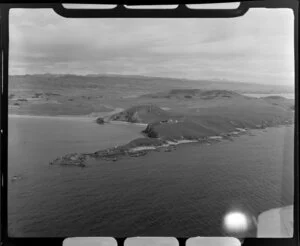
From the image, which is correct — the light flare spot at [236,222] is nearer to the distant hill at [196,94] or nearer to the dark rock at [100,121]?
the distant hill at [196,94]

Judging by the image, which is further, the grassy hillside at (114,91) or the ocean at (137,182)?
the grassy hillside at (114,91)

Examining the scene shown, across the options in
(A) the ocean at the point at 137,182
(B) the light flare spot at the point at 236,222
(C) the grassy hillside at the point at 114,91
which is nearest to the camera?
(B) the light flare spot at the point at 236,222

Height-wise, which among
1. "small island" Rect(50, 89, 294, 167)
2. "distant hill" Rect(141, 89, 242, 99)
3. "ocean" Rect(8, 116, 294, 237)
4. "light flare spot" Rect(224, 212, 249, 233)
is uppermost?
"distant hill" Rect(141, 89, 242, 99)

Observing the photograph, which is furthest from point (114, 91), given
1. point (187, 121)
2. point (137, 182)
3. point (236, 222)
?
point (236, 222)

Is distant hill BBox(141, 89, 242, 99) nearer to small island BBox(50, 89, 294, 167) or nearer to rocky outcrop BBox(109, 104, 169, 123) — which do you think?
small island BBox(50, 89, 294, 167)

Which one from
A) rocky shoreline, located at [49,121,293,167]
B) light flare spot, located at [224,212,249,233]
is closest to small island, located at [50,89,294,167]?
rocky shoreline, located at [49,121,293,167]

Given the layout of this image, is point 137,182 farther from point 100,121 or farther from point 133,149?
point 100,121

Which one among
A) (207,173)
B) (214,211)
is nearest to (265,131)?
(207,173)

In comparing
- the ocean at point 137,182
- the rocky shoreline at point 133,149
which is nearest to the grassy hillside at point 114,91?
the ocean at point 137,182
